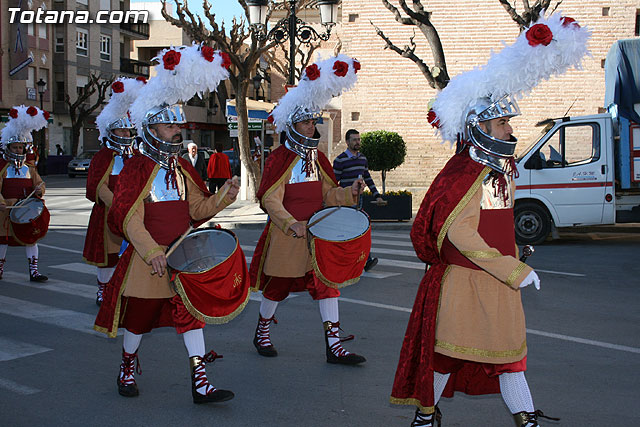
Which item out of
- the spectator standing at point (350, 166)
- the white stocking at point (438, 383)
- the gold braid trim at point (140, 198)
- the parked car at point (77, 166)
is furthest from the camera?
the parked car at point (77, 166)

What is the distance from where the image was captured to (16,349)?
6176 millimetres

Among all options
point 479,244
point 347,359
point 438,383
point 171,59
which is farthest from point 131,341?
point 479,244

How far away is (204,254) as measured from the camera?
473 cm

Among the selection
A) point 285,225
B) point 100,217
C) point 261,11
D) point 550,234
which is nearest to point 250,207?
point 261,11

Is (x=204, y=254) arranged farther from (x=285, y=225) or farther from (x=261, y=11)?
(x=261, y=11)

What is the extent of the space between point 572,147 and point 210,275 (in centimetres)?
963

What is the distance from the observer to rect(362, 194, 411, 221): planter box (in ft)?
53.0

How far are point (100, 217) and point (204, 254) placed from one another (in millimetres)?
3481

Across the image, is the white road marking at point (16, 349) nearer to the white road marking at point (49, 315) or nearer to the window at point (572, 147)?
the white road marking at point (49, 315)

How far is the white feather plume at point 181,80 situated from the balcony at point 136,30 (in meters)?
59.2

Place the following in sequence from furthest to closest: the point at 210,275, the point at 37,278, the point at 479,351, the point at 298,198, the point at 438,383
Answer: the point at 37,278
the point at 298,198
the point at 210,275
the point at 438,383
the point at 479,351

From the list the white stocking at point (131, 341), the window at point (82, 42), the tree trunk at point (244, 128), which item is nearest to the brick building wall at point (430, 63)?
the tree trunk at point (244, 128)

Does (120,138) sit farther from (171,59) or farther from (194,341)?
(194,341)

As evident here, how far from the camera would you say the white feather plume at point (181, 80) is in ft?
15.5
